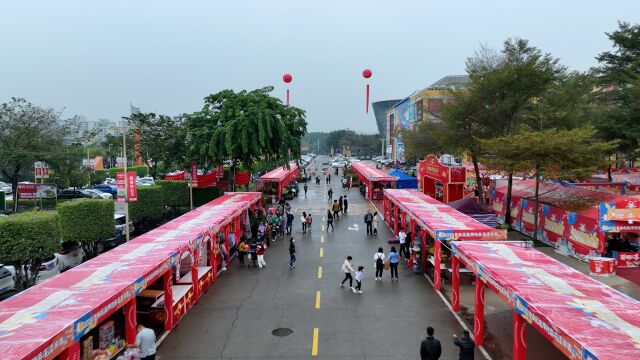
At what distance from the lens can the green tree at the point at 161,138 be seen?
36.6 meters

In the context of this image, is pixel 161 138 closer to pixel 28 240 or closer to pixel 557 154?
pixel 28 240

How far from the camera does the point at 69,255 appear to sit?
1970 centimetres

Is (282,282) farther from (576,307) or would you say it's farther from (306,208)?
(306,208)

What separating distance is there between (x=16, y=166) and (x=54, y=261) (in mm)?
13407

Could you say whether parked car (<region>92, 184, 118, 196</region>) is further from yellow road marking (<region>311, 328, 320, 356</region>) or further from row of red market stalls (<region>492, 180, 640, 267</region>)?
yellow road marking (<region>311, 328, 320, 356</region>)

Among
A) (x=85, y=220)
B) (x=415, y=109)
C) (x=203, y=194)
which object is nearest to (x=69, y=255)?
(x=85, y=220)

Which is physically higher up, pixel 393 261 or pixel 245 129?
pixel 245 129

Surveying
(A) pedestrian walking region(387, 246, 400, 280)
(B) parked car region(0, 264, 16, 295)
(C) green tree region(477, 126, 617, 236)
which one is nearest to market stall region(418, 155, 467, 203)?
(C) green tree region(477, 126, 617, 236)

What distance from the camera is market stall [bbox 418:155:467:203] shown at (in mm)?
34281

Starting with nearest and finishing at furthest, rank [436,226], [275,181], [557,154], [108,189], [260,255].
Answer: [436,226]
[260,255]
[557,154]
[275,181]
[108,189]

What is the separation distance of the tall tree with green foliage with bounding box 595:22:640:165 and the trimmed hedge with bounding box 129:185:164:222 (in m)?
28.9

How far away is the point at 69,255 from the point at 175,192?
45.4 ft

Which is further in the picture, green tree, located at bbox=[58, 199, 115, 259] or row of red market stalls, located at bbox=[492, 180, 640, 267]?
Result: green tree, located at bbox=[58, 199, 115, 259]

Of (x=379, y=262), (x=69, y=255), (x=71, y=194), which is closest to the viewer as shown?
(x=379, y=262)
